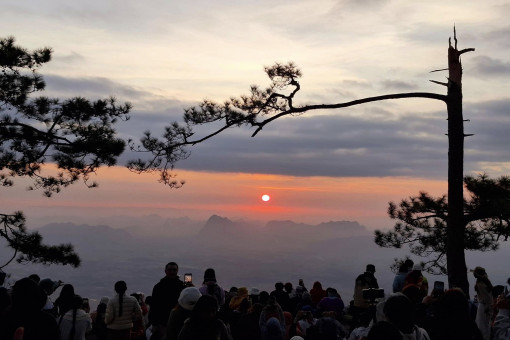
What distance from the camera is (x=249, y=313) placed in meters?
9.12

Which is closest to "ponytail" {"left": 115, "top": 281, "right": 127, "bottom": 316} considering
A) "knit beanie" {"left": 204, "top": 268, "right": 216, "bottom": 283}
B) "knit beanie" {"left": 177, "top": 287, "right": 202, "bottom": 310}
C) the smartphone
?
"knit beanie" {"left": 204, "top": 268, "right": 216, "bottom": 283}

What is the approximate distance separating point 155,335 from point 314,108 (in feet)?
20.2

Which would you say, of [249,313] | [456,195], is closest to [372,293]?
[249,313]

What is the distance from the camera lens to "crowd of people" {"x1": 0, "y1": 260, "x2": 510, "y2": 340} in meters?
4.75

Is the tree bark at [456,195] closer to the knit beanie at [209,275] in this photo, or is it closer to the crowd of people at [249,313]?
the crowd of people at [249,313]

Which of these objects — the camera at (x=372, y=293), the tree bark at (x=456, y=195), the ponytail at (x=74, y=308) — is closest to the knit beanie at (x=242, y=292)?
the ponytail at (x=74, y=308)

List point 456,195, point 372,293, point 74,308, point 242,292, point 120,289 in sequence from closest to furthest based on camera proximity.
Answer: point 372,293 < point 74,308 < point 120,289 < point 242,292 < point 456,195

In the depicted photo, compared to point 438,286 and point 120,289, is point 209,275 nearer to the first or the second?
point 120,289

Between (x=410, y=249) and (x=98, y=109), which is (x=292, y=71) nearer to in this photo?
(x=98, y=109)

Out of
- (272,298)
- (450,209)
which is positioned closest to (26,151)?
(272,298)

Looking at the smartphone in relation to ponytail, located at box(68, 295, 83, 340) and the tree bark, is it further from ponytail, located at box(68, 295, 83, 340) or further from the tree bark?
ponytail, located at box(68, 295, 83, 340)

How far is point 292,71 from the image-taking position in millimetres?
12891

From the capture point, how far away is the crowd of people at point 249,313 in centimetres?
475

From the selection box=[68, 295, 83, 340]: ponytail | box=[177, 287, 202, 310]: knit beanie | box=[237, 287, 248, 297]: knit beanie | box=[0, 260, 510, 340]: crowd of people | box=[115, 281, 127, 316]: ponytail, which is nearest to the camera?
box=[0, 260, 510, 340]: crowd of people
